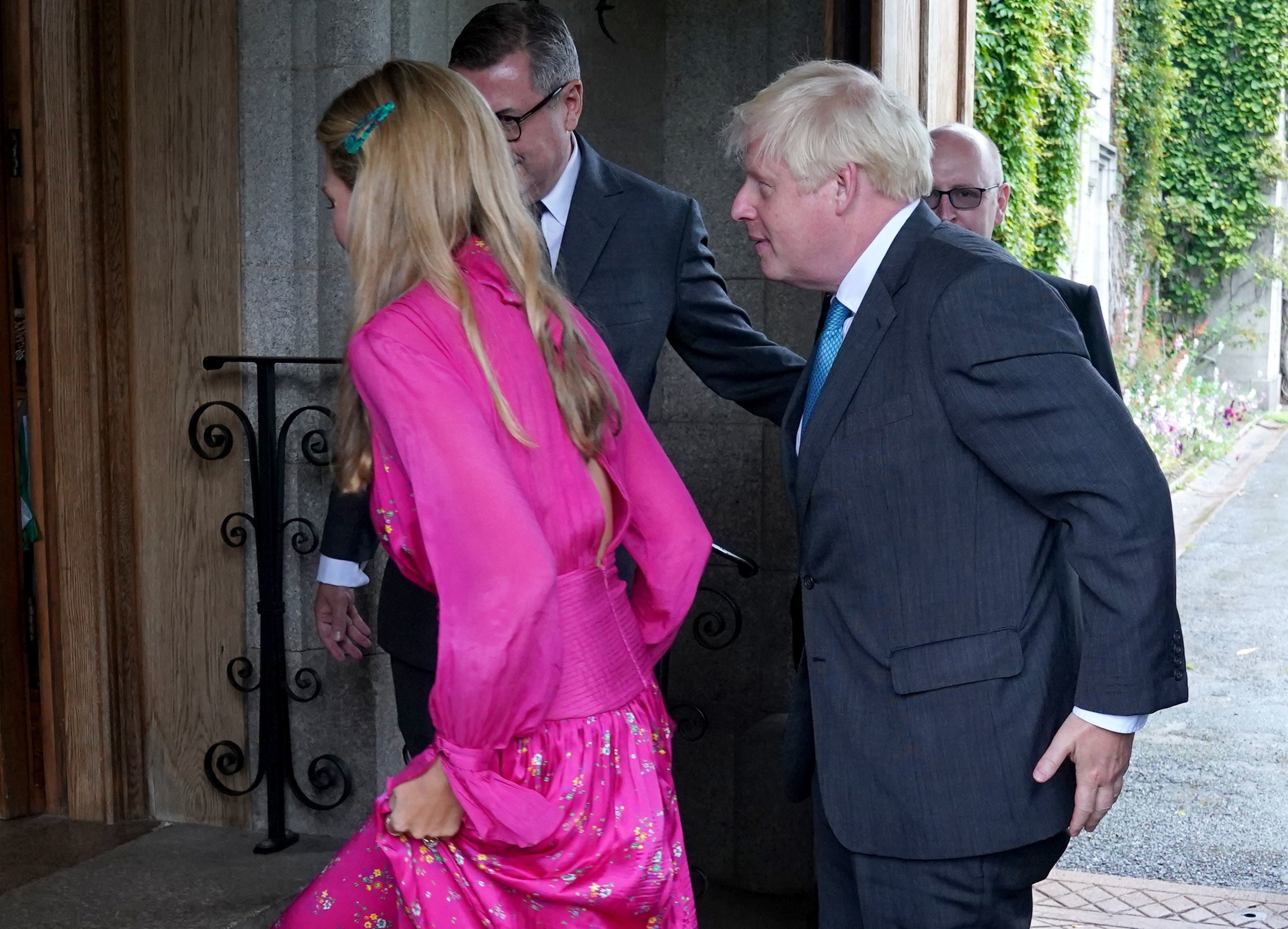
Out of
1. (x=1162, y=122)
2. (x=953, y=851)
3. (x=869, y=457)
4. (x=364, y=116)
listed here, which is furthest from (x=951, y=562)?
(x=1162, y=122)

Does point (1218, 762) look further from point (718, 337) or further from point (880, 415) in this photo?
point (880, 415)

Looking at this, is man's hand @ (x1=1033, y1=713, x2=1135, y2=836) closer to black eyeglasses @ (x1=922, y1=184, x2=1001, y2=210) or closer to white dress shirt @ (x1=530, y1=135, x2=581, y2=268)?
white dress shirt @ (x1=530, y1=135, x2=581, y2=268)

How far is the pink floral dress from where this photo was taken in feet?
5.18

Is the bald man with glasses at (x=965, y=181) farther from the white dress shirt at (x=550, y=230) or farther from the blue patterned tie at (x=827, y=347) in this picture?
the blue patterned tie at (x=827, y=347)

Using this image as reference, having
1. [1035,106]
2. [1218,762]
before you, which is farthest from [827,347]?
[1035,106]

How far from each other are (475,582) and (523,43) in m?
1.34

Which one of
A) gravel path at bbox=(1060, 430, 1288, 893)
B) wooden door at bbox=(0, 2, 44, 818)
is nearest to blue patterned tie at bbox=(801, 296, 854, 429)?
wooden door at bbox=(0, 2, 44, 818)

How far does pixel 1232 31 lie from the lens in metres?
16.8

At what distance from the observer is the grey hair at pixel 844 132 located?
1927 mm

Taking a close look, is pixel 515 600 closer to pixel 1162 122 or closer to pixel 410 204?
pixel 410 204

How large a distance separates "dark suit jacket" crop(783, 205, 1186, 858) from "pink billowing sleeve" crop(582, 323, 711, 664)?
0.56ft

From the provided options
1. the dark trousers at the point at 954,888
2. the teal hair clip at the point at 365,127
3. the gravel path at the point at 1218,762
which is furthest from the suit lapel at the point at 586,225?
the gravel path at the point at 1218,762

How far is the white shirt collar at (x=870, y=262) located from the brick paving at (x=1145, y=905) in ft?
7.92

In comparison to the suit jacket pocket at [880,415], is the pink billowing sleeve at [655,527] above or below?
below
